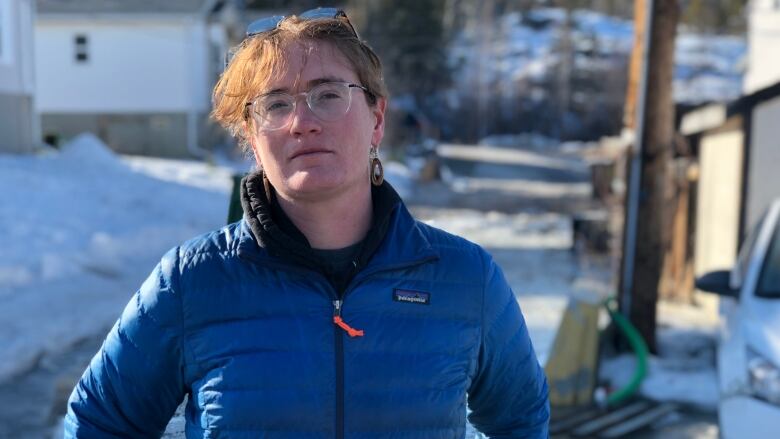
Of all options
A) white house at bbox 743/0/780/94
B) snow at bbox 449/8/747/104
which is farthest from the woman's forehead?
snow at bbox 449/8/747/104

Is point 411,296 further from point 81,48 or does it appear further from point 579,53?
point 579,53

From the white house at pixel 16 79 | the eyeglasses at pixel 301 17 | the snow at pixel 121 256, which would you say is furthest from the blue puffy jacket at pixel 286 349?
the white house at pixel 16 79

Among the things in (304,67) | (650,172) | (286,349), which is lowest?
(650,172)

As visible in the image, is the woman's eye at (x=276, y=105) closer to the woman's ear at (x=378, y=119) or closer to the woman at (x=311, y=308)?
the woman at (x=311, y=308)

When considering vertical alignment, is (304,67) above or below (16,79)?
below

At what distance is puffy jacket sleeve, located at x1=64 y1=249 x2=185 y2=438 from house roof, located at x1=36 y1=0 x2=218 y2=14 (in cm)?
2825

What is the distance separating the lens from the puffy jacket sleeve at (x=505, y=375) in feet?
6.57

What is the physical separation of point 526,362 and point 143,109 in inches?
1133

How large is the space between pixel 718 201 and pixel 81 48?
23.0 meters

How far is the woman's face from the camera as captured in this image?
192 cm

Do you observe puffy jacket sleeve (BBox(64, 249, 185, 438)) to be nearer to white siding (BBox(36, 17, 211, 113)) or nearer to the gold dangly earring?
the gold dangly earring

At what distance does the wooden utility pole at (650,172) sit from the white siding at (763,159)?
180 centimetres

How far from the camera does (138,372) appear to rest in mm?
1874

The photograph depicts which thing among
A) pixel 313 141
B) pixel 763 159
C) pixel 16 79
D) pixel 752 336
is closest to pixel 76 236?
pixel 16 79
